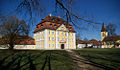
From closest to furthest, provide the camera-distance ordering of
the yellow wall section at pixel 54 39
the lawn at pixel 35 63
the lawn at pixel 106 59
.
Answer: the lawn at pixel 35 63 → the lawn at pixel 106 59 → the yellow wall section at pixel 54 39

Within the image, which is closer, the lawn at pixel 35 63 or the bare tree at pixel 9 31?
the lawn at pixel 35 63

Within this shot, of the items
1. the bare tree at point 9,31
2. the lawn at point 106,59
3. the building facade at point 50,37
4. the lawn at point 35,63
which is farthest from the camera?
the building facade at point 50,37

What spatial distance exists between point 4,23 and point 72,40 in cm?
3054

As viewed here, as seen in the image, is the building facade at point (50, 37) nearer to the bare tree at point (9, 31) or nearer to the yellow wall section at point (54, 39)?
the yellow wall section at point (54, 39)

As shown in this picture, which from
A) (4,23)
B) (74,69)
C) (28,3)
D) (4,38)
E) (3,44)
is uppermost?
(4,23)

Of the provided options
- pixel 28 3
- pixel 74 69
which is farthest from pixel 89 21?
pixel 74 69

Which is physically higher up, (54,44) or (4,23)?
(4,23)

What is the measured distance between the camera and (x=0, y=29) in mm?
16500

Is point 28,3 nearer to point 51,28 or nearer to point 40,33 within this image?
point 51,28

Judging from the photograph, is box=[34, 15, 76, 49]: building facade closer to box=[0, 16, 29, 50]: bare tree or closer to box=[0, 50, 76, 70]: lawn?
box=[0, 16, 29, 50]: bare tree

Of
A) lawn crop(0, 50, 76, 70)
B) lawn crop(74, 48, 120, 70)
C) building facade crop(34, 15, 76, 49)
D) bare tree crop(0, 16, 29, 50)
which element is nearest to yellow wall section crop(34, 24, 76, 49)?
building facade crop(34, 15, 76, 49)

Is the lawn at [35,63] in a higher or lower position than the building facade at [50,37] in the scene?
lower

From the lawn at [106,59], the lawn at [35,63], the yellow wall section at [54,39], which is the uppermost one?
the yellow wall section at [54,39]

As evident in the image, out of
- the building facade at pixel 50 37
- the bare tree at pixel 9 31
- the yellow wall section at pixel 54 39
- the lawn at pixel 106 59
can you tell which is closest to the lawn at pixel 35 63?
the lawn at pixel 106 59
